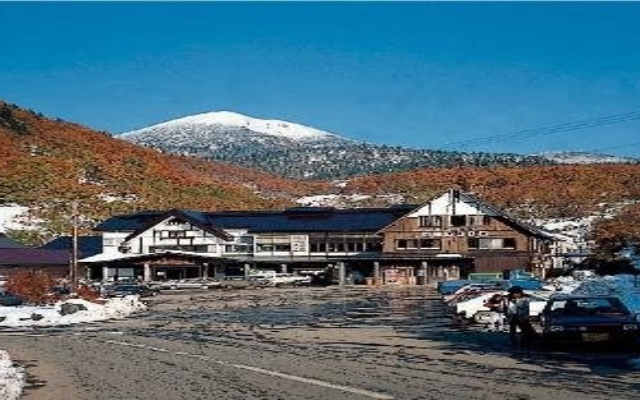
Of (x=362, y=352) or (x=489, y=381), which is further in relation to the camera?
(x=362, y=352)

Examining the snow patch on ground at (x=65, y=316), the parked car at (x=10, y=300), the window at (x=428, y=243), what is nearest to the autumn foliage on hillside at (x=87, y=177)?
the window at (x=428, y=243)

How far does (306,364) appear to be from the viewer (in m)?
15.7

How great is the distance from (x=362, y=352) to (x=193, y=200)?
10668 centimetres

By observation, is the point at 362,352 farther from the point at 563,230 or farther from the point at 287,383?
the point at 563,230

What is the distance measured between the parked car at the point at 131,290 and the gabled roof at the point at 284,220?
1518 cm

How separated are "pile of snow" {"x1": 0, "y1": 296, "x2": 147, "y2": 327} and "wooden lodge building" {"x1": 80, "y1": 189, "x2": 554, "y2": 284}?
34.2 metres

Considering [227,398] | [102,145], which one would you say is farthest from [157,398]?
[102,145]

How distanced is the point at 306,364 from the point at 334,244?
60.9 m

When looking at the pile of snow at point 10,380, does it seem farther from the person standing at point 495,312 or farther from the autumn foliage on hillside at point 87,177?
the autumn foliage on hillside at point 87,177

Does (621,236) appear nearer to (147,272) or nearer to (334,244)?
(334,244)

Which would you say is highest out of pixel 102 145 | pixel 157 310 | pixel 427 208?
pixel 102 145

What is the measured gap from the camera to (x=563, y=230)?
3976 inches

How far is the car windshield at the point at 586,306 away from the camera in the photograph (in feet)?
57.2

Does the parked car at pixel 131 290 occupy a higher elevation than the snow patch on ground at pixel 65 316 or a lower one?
higher
